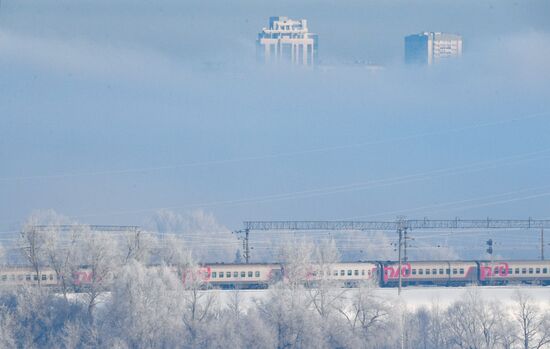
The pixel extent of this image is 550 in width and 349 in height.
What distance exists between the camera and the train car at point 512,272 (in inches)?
1421

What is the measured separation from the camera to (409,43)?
72.4m

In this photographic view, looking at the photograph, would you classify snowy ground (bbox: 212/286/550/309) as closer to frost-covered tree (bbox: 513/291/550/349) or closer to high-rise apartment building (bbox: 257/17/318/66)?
frost-covered tree (bbox: 513/291/550/349)

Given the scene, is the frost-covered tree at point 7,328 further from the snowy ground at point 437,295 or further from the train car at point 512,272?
the train car at point 512,272

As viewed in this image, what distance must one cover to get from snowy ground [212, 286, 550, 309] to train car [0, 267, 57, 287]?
483 centimetres

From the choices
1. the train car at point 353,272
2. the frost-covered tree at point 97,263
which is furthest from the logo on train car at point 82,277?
the train car at point 353,272

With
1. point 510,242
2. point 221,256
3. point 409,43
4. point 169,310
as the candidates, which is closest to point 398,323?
point 169,310

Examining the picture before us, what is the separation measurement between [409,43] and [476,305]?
148ft

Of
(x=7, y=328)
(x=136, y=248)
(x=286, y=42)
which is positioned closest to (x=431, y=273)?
(x=136, y=248)

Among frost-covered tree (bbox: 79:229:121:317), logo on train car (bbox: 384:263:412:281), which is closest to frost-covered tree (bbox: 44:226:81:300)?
frost-covered tree (bbox: 79:229:121:317)

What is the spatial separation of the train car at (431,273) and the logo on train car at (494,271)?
0.67 feet

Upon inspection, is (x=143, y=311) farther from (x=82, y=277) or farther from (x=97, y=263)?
(x=82, y=277)

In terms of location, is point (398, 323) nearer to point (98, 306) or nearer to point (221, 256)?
point (98, 306)

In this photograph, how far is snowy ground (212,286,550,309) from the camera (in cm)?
3005

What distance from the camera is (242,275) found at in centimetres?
3438
